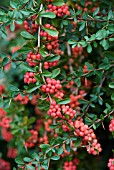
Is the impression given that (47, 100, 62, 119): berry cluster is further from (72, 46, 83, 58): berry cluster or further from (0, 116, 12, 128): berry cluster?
(0, 116, 12, 128): berry cluster

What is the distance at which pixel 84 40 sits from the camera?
4.72 feet

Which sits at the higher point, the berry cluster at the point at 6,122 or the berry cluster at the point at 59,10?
the berry cluster at the point at 59,10

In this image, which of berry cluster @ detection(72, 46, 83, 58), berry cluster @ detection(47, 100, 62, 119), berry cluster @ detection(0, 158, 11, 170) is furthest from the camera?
berry cluster @ detection(0, 158, 11, 170)

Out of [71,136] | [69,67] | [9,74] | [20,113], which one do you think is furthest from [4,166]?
[71,136]

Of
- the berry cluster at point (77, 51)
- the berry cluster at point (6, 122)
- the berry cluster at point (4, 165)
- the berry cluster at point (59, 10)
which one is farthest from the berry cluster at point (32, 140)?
the berry cluster at point (59, 10)

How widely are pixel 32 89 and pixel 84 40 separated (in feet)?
1.13

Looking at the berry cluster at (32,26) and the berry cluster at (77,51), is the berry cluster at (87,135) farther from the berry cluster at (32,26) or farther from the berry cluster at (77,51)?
the berry cluster at (77,51)

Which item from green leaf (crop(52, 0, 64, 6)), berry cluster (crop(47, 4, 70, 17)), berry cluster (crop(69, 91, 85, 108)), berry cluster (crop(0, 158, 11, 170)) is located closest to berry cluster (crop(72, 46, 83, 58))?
berry cluster (crop(69, 91, 85, 108))

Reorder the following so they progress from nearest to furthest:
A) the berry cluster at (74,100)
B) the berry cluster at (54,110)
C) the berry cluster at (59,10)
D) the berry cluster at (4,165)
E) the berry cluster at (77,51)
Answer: the berry cluster at (54,110), the berry cluster at (59,10), the berry cluster at (74,100), the berry cluster at (77,51), the berry cluster at (4,165)

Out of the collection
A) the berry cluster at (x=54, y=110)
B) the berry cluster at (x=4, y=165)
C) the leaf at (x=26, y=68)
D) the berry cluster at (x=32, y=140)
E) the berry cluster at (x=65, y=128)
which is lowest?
the berry cluster at (x=4, y=165)

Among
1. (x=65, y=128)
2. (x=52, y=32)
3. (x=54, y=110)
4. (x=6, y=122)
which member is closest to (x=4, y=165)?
(x=6, y=122)

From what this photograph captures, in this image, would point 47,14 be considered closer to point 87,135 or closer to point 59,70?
point 59,70

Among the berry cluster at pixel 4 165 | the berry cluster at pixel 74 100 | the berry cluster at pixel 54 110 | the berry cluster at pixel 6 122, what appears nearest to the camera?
the berry cluster at pixel 54 110

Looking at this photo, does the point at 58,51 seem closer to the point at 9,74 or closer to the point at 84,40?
the point at 84,40
